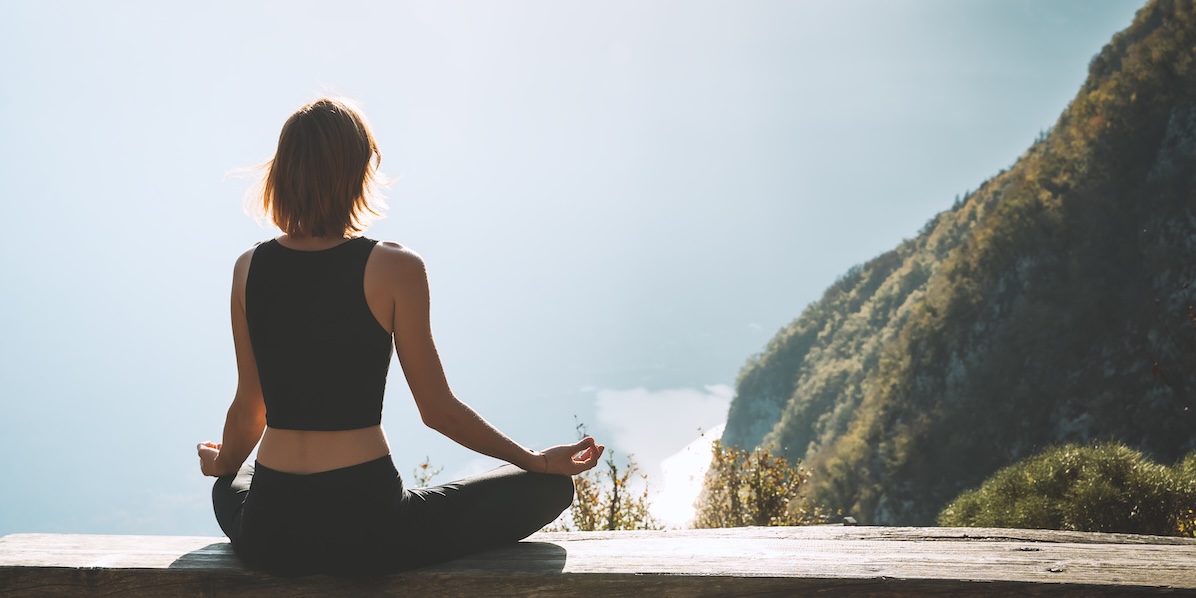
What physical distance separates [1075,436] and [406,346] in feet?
167

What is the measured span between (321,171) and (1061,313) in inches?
2222

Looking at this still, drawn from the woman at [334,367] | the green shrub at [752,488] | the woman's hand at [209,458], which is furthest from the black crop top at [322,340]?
the green shrub at [752,488]

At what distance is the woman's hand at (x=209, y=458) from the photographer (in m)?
3.04

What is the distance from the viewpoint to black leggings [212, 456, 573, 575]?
2418 mm

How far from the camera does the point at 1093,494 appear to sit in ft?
26.5

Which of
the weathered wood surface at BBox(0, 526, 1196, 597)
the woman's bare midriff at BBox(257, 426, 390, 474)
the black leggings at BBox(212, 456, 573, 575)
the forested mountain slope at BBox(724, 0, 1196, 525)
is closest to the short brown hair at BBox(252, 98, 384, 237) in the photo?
the woman's bare midriff at BBox(257, 426, 390, 474)

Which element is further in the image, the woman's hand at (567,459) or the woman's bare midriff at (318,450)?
the woman's hand at (567,459)

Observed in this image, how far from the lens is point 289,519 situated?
95.0 inches

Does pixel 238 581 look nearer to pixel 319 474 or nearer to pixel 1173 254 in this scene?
pixel 319 474

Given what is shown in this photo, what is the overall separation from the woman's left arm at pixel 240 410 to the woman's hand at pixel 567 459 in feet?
3.12

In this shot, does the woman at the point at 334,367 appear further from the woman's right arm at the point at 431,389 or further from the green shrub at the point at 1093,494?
the green shrub at the point at 1093,494

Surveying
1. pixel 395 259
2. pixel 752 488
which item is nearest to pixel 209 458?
pixel 395 259

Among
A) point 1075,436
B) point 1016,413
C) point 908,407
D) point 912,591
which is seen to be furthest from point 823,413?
point 912,591

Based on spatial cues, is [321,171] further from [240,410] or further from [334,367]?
[240,410]
